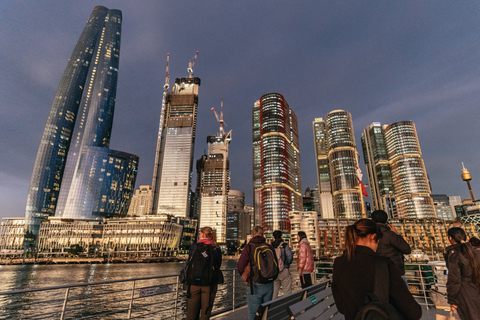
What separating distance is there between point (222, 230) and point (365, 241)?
614ft

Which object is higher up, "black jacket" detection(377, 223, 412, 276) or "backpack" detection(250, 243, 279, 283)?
"black jacket" detection(377, 223, 412, 276)

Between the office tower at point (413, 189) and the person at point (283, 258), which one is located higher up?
the office tower at point (413, 189)

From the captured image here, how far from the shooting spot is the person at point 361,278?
6.67 feet

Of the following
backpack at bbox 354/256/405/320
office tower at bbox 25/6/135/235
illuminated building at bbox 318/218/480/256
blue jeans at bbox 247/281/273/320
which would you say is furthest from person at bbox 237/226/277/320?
office tower at bbox 25/6/135/235

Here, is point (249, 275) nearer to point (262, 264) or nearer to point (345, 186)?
point (262, 264)

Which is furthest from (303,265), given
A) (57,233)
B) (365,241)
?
(57,233)

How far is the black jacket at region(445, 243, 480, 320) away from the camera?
3.95 m

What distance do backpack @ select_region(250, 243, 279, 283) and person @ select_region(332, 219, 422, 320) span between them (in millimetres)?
3050

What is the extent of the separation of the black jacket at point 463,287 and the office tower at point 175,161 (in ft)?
507

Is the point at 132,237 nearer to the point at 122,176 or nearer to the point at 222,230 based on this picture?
the point at 122,176

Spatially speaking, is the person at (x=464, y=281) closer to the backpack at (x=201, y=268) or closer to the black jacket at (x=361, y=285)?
the black jacket at (x=361, y=285)

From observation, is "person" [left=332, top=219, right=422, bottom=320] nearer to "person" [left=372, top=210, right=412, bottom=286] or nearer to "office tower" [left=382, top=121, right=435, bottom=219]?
"person" [left=372, top=210, right=412, bottom=286]

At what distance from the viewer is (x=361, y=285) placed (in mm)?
2137

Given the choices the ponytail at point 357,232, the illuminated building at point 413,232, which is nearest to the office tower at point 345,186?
the illuminated building at point 413,232
